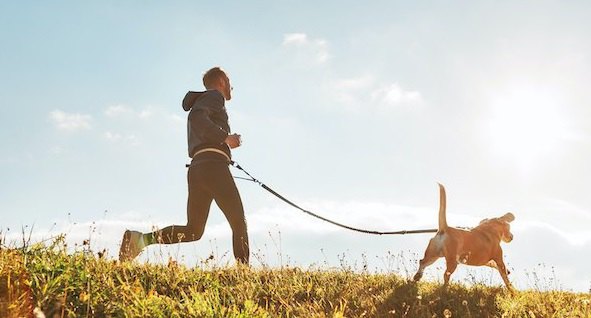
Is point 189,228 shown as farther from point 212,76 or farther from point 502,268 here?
point 502,268

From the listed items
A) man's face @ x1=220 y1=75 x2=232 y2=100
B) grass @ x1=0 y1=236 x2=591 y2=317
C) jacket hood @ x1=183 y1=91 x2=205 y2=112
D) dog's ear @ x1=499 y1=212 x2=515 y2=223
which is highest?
man's face @ x1=220 y1=75 x2=232 y2=100

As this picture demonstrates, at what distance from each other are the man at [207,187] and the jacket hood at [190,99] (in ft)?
0.82

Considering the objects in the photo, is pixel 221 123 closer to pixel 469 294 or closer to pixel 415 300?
pixel 415 300

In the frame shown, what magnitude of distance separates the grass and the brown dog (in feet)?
0.96

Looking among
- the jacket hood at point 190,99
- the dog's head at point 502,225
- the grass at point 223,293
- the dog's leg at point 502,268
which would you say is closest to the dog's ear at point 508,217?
the dog's head at point 502,225

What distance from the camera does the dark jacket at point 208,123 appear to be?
675 cm

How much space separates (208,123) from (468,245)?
3.49 meters

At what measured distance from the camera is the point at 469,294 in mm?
6418

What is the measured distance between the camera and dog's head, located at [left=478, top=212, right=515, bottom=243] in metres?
7.63

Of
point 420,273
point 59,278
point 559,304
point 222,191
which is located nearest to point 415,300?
point 420,273

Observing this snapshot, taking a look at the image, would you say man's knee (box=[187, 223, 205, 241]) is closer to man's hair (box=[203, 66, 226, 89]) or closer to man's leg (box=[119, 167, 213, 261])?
man's leg (box=[119, 167, 213, 261])

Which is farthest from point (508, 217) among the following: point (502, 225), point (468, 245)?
point (468, 245)

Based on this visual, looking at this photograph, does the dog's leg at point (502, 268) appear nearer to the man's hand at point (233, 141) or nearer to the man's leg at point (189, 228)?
the man's hand at point (233, 141)

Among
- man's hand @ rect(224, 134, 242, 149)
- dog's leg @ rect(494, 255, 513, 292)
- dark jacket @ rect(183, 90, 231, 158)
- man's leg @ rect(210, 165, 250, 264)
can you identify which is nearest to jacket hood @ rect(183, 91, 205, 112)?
dark jacket @ rect(183, 90, 231, 158)
